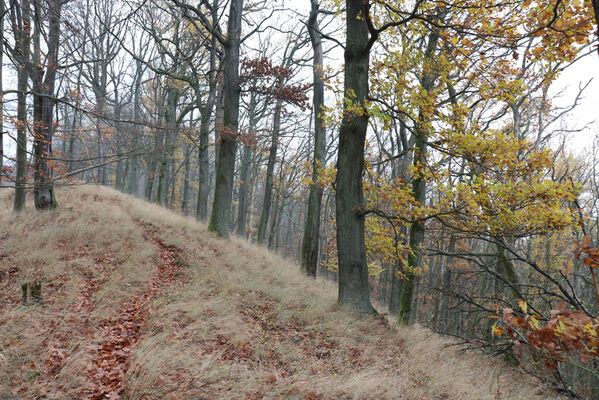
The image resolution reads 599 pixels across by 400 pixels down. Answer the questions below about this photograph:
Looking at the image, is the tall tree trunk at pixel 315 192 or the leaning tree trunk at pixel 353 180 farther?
the tall tree trunk at pixel 315 192

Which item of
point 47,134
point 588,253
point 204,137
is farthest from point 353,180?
point 204,137

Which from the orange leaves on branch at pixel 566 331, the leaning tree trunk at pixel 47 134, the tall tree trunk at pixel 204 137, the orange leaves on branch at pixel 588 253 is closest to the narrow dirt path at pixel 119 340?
the orange leaves on branch at pixel 566 331

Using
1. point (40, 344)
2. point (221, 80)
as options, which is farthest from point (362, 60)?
point (221, 80)

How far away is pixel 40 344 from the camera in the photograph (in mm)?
3408

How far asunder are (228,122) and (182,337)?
7426 mm

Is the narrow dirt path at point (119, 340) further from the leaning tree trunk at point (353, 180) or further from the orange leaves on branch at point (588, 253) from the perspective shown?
the orange leaves on branch at point (588, 253)

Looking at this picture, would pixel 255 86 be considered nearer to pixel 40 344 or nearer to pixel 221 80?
pixel 221 80

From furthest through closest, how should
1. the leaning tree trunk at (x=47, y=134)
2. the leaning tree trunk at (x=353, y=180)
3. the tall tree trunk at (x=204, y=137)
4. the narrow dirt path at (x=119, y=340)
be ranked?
the tall tree trunk at (x=204, y=137), the leaning tree trunk at (x=47, y=134), the leaning tree trunk at (x=353, y=180), the narrow dirt path at (x=119, y=340)

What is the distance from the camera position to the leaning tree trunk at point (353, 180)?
5668 mm

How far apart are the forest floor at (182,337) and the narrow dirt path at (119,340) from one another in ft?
0.05

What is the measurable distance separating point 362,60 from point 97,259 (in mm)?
6565

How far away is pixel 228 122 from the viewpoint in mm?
9891

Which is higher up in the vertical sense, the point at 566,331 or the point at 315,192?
the point at 315,192

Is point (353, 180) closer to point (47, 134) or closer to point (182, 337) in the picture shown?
point (182, 337)
